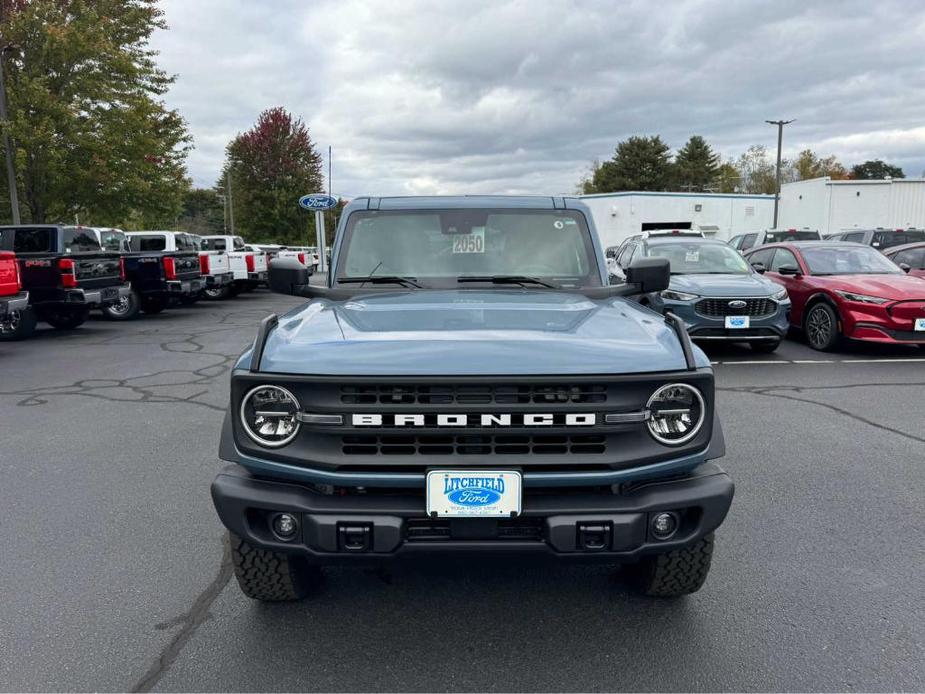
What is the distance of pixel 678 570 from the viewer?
2.95 meters

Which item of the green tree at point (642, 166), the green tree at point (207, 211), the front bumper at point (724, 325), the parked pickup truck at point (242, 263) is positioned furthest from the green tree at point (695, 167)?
the front bumper at point (724, 325)

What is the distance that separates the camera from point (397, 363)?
2516 mm

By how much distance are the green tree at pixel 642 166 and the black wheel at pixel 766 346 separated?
251 ft

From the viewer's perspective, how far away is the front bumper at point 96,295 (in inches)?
503

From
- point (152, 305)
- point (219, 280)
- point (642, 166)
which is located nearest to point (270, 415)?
point (152, 305)

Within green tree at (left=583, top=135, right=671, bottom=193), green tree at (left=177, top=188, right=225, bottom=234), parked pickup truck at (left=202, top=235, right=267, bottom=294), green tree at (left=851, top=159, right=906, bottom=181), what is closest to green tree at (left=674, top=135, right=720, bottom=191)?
green tree at (left=583, top=135, right=671, bottom=193)

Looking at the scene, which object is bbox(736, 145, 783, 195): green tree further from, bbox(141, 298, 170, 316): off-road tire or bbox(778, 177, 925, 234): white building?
bbox(141, 298, 170, 316): off-road tire

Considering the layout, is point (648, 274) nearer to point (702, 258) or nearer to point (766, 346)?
point (766, 346)

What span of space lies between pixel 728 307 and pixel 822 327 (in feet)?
6.01

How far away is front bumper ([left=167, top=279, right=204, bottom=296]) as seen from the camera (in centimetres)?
1606

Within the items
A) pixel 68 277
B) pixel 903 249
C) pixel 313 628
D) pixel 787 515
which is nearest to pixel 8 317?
pixel 68 277

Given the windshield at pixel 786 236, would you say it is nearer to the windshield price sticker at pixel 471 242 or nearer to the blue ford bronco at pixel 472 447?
the windshield price sticker at pixel 471 242

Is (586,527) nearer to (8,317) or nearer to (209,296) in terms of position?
(8,317)

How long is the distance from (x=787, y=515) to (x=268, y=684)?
3026mm
